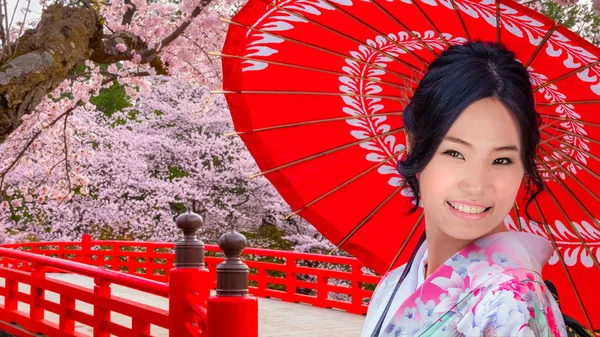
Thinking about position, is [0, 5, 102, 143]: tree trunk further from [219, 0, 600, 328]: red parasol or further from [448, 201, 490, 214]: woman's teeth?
[448, 201, 490, 214]: woman's teeth

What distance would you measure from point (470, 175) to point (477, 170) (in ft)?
0.07

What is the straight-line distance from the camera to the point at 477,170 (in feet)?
5.91

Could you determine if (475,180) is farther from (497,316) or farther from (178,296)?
(178,296)

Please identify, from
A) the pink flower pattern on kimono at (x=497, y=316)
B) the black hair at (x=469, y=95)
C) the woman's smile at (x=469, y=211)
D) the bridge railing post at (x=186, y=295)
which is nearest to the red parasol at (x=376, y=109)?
the black hair at (x=469, y=95)

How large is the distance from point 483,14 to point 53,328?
7112 mm

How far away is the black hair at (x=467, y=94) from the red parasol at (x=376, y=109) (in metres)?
0.24

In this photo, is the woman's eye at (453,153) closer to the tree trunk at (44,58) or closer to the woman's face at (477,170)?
the woman's face at (477,170)

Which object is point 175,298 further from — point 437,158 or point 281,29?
point 437,158

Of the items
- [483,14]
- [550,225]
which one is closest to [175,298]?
[550,225]

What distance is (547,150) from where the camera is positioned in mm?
2428

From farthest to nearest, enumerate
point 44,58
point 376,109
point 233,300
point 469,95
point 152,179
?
point 152,179 → point 44,58 → point 233,300 → point 376,109 → point 469,95

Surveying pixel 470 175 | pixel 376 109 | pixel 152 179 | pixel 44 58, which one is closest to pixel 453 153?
pixel 470 175

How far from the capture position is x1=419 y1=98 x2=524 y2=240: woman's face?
5.85 ft

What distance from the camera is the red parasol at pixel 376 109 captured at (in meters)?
2.26
